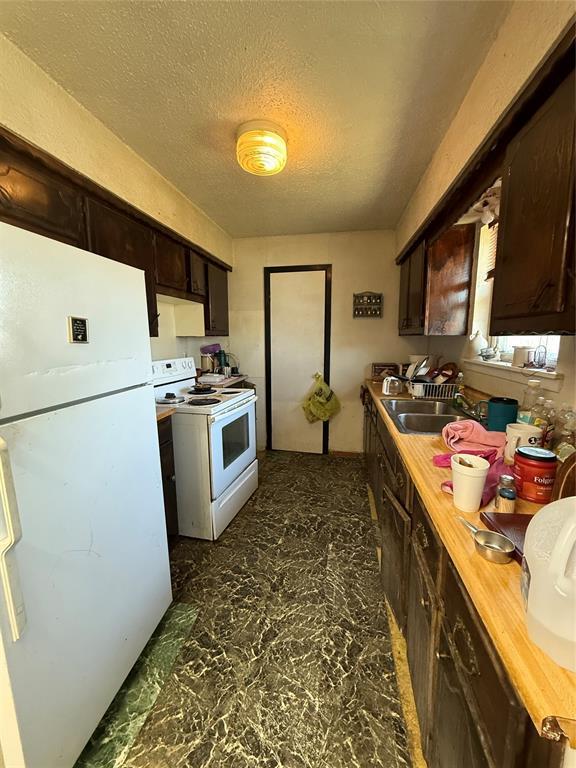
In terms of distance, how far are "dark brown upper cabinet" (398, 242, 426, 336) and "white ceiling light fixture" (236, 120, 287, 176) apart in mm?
1254

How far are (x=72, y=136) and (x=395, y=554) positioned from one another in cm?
242

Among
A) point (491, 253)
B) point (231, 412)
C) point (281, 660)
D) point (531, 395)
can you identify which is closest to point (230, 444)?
point (231, 412)

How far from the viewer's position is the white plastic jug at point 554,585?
1.45 feet

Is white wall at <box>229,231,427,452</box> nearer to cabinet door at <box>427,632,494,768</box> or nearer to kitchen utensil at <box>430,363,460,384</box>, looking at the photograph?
kitchen utensil at <box>430,363,460,384</box>

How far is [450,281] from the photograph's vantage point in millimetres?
2219

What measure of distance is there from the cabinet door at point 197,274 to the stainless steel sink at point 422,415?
1.86 meters

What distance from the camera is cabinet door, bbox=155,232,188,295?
219 cm

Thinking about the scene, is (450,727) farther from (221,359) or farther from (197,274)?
(221,359)

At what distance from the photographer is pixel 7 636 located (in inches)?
29.6

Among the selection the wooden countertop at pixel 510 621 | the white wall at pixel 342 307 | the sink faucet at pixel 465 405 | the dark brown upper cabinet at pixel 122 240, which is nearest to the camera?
the wooden countertop at pixel 510 621

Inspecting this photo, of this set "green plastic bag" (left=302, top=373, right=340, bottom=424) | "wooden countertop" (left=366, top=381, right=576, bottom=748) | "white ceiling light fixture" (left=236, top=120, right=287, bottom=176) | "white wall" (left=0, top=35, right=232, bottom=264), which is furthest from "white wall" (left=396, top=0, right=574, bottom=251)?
"green plastic bag" (left=302, top=373, right=340, bottom=424)

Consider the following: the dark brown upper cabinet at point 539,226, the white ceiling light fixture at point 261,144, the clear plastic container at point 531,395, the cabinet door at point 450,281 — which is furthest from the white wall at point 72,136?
the clear plastic container at point 531,395

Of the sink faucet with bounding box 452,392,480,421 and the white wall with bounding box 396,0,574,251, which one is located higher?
the white wall with bounding box 396,0,574,251

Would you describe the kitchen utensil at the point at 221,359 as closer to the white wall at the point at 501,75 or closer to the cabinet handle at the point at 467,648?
the white wall at the point at 501,75
